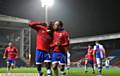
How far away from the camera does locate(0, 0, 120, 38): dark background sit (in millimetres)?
49906

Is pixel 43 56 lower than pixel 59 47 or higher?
lower

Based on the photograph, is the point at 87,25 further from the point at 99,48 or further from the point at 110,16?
the point at 99,48

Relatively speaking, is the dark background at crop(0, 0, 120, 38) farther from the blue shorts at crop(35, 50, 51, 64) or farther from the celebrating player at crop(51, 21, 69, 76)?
the celebrating player at crop(51, 21, 69, 76)

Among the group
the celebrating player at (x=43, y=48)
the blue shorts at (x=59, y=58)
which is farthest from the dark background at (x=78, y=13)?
the blue shorts at (x=59, y=58)

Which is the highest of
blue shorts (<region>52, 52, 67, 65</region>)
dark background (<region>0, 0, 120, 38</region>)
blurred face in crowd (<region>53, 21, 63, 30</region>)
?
dark background (<region>0, 0, 120, 38</region>)

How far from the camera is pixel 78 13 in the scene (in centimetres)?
5228

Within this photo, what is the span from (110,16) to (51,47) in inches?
1586

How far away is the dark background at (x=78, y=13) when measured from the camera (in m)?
49.9

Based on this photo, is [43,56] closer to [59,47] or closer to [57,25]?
[59,47]

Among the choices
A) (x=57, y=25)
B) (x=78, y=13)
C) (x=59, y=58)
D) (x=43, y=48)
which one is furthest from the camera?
(x=78, y=13)

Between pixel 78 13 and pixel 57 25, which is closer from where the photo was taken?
pixel 57 25

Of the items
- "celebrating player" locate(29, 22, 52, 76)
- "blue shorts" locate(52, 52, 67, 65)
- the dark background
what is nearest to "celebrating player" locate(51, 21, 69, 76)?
"blue shorts" locate(52, 52, 67, 65)

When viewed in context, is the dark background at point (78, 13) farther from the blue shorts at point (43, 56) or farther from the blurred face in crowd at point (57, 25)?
the blurred face in crowd at point (57, 25)

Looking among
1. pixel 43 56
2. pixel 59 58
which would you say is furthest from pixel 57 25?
pixel 43 56
